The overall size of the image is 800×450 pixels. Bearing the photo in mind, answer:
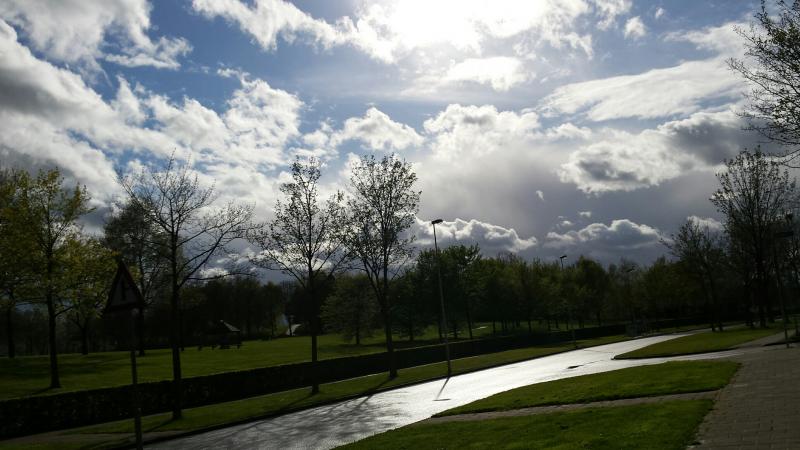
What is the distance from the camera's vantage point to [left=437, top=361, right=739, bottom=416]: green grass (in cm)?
1585

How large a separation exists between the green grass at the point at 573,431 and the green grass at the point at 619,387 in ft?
7.89

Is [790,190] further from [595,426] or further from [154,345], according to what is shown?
[154,345]

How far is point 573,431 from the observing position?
1130 centimetres

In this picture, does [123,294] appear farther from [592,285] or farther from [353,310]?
[592,285]

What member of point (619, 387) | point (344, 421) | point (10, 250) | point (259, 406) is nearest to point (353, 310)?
point (10, 250)

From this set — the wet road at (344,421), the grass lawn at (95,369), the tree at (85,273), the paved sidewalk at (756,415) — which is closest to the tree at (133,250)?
the grass lawn at (95,369)

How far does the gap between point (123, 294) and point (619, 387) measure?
1344 cm

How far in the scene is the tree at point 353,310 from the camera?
7969 centimetres

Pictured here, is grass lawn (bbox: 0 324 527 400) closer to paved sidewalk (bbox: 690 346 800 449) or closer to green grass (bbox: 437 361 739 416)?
green grass (bbox: 437 361 739 416)

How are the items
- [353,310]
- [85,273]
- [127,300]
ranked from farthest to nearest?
1. [353,310]
2. [85,273]
3. [127,300]

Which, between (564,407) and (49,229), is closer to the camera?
(564,407)

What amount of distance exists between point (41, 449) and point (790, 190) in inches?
2063

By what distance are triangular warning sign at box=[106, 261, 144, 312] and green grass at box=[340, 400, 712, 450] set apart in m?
5.55

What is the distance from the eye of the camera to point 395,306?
8488 centimetres
